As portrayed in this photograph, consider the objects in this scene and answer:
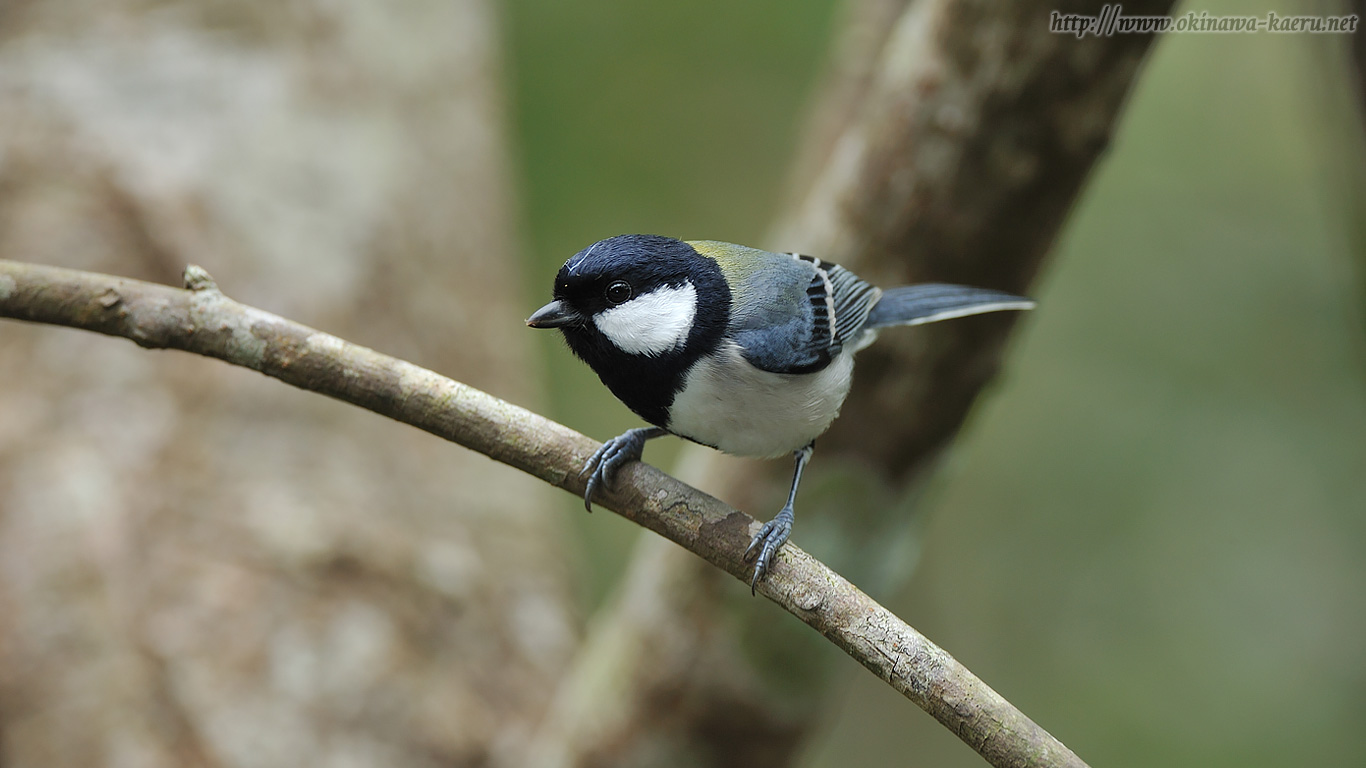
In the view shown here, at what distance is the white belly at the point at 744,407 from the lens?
7.07 ft

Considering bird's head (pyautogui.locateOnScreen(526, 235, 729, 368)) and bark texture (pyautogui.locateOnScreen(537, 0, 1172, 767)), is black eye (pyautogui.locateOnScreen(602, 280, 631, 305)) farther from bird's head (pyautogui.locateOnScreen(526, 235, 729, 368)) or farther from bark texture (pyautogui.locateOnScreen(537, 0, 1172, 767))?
bark texture (pyautogui.locateOnScreen(537, 0, 1172, 767))

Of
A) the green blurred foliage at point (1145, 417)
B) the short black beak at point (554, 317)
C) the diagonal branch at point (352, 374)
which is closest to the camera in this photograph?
the diagonal branch at point (352, 374)

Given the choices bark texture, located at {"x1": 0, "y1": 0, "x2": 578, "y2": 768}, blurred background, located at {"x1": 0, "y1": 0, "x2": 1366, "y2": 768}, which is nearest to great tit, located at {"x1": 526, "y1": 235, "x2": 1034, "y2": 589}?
blurred background, located at {"x1": 0, "y1": 0, "x2": 1366, "y2": 768}

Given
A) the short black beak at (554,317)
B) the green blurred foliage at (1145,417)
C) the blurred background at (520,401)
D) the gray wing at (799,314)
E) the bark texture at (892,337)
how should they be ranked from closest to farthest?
the short black beak at (554,317)
the gray wing at (799,314)
the bark texture at (892,337)
the blurred background at (520,401)
the green blurred foliage at (1145,417)

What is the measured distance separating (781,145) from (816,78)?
597mm

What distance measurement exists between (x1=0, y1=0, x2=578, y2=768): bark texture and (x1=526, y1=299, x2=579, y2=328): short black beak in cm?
187

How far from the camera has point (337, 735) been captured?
10.7ft

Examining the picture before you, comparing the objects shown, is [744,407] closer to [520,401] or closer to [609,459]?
[609,459]

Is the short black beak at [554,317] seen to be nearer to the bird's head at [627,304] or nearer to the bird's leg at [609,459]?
the bird's head at [627,304]

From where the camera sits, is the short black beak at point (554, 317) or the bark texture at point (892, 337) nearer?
the short black beak at point (554, 317)

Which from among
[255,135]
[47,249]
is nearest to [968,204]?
[255,135]

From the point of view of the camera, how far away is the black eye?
212 centimetres

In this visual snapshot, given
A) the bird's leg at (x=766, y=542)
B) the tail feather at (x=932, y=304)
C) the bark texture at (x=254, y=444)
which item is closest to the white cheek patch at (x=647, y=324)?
Answer: the bird's leg at (x=766, y=542)

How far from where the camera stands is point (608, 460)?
2.15 metres
